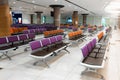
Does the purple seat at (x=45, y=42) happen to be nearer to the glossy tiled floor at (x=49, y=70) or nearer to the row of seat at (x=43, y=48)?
the row of seat at (x=43, y=48)

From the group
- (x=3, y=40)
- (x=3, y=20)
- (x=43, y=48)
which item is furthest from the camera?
(x=3, y=20)

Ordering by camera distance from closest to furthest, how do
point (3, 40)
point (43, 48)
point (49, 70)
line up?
1. point (49, 70)
2. point (43, 48)
3. point (3, 40)

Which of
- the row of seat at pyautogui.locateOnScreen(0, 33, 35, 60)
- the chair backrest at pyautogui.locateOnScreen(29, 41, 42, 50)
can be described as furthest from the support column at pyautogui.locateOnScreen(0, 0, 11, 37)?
the chair backrest at pyautogui.locateOnScreen(29, 41, 42, 50)

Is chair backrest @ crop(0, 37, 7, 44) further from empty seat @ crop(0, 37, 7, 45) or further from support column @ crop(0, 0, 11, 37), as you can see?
support column @ crop(0, 0, 11, 37)

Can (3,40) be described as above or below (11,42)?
above

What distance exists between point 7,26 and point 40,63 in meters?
5.64

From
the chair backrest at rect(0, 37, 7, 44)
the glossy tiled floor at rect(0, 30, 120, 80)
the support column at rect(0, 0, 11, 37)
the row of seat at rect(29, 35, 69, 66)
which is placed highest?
the support column at rect(0, 0, 11, 37)

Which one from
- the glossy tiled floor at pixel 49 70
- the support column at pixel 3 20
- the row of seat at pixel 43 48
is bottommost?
the glossy tiled floor at pixel 49 70

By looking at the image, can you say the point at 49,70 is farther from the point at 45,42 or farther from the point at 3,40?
the point at 3,40

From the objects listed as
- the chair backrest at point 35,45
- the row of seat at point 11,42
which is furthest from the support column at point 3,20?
the chair backrest at point 35,45

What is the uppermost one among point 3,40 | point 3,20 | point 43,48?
point 3,20

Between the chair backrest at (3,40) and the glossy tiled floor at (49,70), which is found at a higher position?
the chair backrest at (3,40)

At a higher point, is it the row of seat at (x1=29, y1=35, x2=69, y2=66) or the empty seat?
the empty seat

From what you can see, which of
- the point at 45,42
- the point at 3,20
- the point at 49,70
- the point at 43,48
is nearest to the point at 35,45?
the point at 43,48
